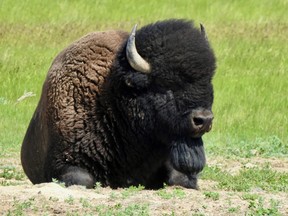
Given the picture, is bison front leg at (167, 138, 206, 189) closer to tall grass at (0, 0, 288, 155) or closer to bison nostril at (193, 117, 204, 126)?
bison nostril at (193, 117, 204, 126)

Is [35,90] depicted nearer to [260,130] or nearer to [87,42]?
[260,130]

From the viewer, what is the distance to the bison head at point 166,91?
28.3 ft

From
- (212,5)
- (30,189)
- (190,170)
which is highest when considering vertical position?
(30,189)

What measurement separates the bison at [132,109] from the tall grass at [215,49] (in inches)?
155

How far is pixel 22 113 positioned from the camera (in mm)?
15461

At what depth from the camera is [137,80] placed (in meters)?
8.75

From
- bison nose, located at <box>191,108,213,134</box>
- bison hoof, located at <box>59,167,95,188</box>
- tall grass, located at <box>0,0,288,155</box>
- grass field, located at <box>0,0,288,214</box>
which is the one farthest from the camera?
tall grass, located at <box>0,0,288,155</box>

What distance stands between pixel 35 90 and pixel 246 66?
4.48 metres

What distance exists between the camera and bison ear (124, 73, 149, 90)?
28.7 feet

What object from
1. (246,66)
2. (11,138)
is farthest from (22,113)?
(246,66)

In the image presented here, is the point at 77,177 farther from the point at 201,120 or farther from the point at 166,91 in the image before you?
the point at 201,120

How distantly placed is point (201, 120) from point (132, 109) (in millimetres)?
668

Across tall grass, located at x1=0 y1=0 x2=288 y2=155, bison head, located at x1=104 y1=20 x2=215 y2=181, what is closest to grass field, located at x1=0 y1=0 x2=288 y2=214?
tall grass, located at x1=0 y1=0 x2=288 y2=155

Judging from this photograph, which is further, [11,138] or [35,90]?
[35,90]
